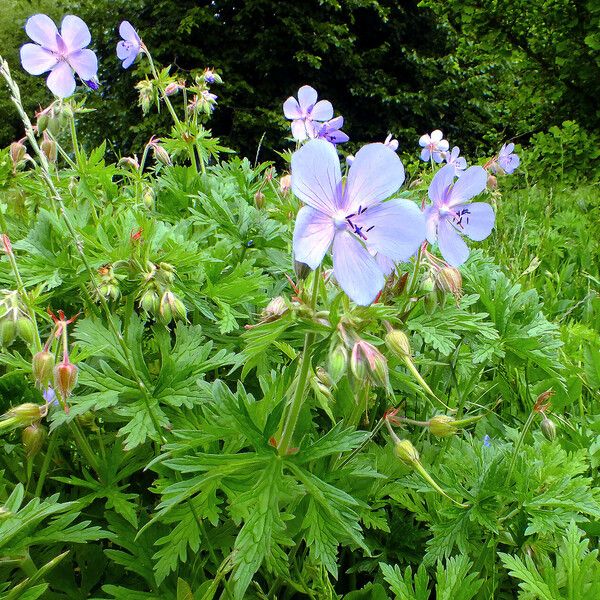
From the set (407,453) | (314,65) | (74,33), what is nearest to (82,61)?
(74,33)

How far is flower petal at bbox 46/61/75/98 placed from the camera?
1.45 metres

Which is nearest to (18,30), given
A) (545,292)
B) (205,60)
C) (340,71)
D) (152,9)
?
(152,9)

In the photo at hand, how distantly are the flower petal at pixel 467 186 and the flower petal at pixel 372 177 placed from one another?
27cm

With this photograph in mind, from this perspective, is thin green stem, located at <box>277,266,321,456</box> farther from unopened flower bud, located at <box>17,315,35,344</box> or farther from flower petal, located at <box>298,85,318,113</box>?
flower petal, located at <box>298,85,318,113</box>

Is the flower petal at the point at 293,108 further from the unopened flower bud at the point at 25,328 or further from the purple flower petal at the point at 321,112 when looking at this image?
the unopened flower bud at the point at 25,328

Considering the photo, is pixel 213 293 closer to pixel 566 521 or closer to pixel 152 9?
pixel 566 521

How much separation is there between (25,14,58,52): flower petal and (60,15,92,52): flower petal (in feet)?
0.11

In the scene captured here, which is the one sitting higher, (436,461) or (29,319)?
(29,319)

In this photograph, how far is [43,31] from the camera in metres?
1.49

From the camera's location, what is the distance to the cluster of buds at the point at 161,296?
109 centimetres

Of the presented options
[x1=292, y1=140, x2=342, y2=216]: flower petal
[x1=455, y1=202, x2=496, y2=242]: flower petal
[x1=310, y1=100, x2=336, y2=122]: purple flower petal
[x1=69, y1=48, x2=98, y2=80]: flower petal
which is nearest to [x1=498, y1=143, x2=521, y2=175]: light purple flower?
[x1=310, y1=100, x2=336, y2=122]: purple flower petal

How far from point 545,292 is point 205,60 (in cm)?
824

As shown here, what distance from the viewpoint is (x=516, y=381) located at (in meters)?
1.72

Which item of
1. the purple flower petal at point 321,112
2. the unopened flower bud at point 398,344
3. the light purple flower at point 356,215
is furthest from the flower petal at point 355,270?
the purple flower petal at point 321,112
